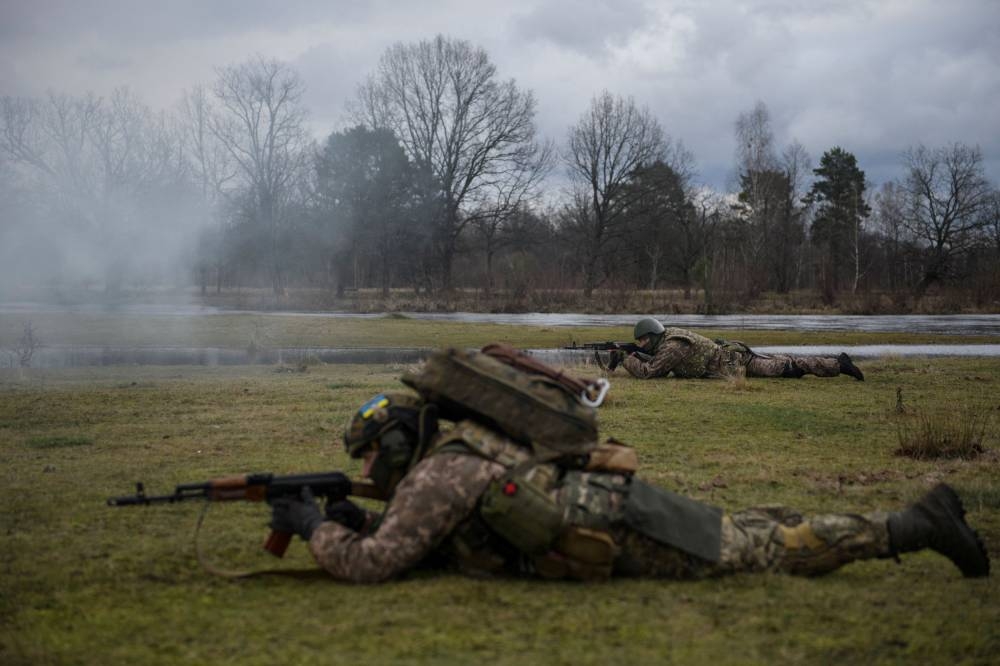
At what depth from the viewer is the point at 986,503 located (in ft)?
20.1

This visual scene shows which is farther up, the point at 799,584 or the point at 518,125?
the point at 518,125

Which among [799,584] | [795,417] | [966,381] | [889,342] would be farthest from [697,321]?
[799,584]

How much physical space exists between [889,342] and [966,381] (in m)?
9.67

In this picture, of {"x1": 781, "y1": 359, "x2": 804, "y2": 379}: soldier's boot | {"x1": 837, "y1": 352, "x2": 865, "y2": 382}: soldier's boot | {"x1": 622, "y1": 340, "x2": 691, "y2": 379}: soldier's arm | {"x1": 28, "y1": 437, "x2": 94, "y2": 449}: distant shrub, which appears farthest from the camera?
{"x1": 781, "y1": 359, "x2": 804, "y2": 379}: soldier's boot

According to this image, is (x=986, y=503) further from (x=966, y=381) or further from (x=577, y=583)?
(x=966, y=381)

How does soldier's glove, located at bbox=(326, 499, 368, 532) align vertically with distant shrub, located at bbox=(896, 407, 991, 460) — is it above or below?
above

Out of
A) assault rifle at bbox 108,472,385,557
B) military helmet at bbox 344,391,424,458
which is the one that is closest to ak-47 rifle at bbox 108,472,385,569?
assault rifle at bbox 108,472,385,557

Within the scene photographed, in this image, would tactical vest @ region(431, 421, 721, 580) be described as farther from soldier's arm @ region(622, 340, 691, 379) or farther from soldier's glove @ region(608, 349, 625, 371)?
soldier's glove @ region(608, 349, 625, 371)

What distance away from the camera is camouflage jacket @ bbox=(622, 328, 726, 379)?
13.8 meters

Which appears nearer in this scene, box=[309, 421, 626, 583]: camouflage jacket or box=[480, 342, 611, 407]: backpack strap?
box=[309, 421, 626, 583]: camouflage jacket

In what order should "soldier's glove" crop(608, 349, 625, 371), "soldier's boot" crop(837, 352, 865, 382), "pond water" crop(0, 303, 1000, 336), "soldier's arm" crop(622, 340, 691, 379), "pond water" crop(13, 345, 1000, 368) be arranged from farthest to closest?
"pond water" crop(0, 303, 1000, 336) < "pond water" crop(13, 345, 1000, 368) < "soldier's glove" crop(608, 349, 625, 371) < "soldier's arm" crop(622, 340, 691, 379) < "soldier's boot" crop(837, 352, 865, 382)

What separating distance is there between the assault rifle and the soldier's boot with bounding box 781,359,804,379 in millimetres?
10810

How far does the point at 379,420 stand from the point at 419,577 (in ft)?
2.73

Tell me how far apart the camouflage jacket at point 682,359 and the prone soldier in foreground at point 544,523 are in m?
9.34
